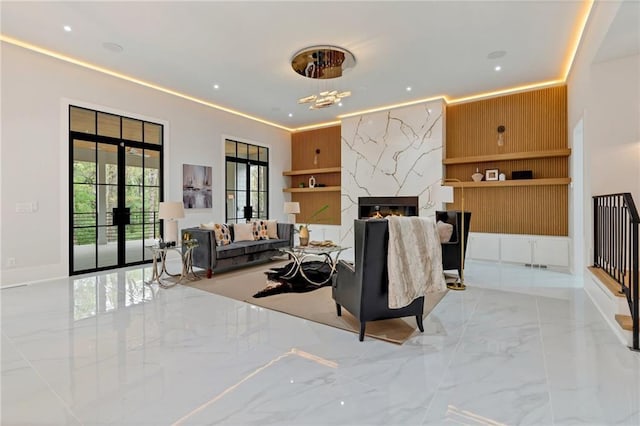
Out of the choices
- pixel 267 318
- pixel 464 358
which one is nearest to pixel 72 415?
pixel 267 318

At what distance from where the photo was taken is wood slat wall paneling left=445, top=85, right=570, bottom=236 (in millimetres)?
5906

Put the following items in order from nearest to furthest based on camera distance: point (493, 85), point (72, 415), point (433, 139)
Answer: point (72, 415) → point (493, 85) → point (433, 139)

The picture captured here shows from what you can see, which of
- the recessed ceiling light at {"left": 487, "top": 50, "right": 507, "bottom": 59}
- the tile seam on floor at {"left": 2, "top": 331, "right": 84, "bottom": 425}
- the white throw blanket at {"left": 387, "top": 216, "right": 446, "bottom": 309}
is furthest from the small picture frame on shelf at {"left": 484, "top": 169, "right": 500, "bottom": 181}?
the tile seam on floor at {"left": 2, "top": 331, "right": 84, "bottom": 425}

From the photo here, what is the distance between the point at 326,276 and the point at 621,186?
383 cm

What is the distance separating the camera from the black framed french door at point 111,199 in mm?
5281

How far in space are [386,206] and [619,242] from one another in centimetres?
453

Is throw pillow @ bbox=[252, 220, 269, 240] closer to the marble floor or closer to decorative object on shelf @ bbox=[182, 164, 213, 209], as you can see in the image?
decorative object on shelf @ bbox=[182, 164, 213, 209]

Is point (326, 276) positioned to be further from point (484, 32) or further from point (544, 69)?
point (544, 69)

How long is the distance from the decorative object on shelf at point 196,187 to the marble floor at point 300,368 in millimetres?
3387

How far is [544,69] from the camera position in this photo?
5.29 meters

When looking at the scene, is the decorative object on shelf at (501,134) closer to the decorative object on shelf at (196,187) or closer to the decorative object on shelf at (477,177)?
the decorative object on shelf at (477,177)

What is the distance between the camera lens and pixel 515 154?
19.7 feet

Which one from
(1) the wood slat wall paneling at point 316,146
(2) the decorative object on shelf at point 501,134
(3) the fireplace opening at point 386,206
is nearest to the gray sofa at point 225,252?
(3) the fireplace opening at point 386,206

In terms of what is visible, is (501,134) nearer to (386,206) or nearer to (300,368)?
(386,206)
